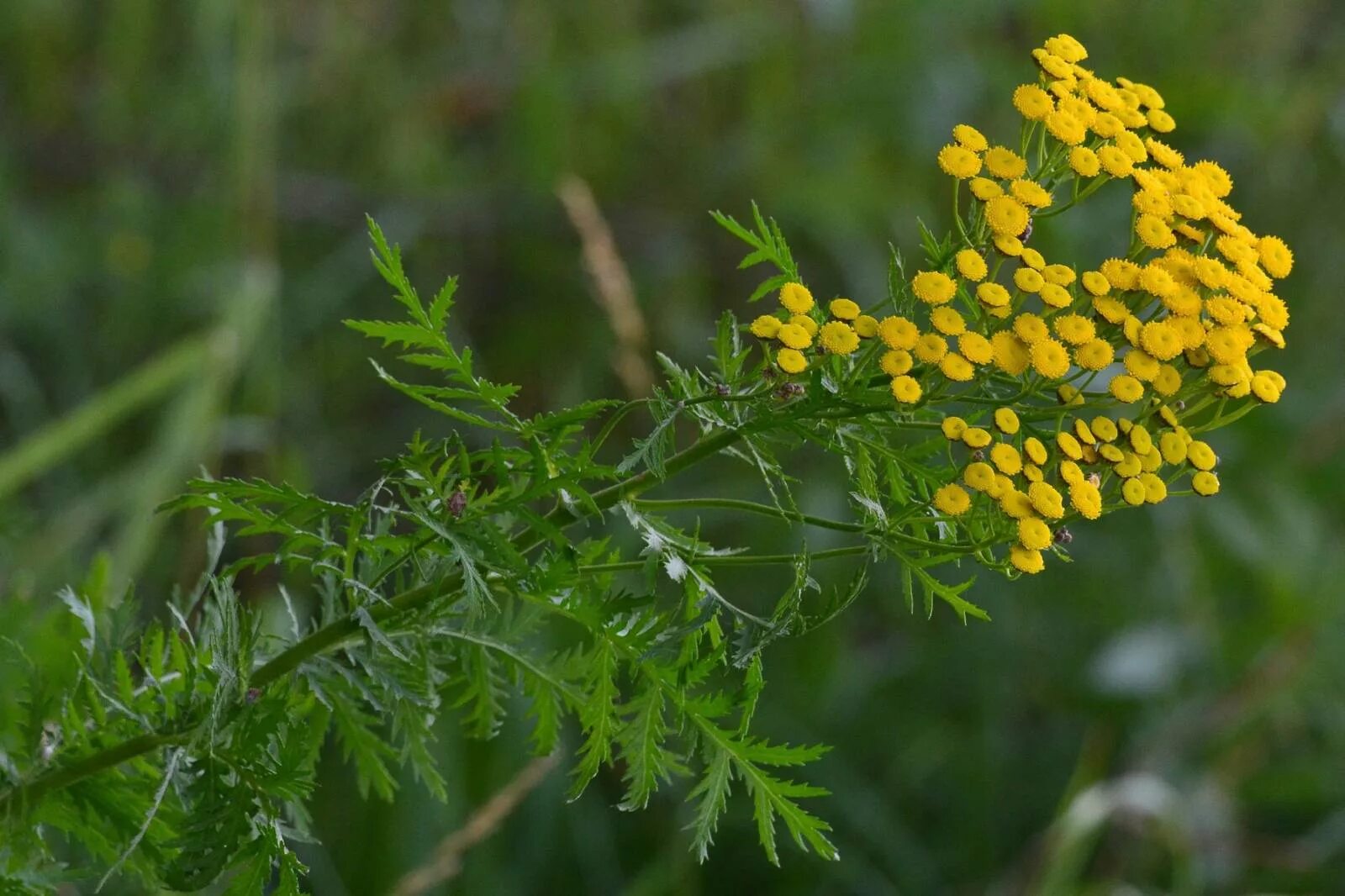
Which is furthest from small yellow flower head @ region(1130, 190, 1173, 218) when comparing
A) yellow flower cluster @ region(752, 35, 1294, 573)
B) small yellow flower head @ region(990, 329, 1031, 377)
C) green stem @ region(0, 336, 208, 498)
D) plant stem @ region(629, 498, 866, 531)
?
green stem @ region(0, 336, 208, 498)

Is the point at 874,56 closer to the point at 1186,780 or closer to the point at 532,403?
the point at 532,403

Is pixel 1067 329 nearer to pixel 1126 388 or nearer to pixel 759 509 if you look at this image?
pixel 1126 388

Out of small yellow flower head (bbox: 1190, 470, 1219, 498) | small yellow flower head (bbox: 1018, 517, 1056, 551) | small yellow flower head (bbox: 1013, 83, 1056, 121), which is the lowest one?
small yellow flower head (bbox: 1190, 470, 1219, 498)

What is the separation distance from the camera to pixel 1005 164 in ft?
2.33

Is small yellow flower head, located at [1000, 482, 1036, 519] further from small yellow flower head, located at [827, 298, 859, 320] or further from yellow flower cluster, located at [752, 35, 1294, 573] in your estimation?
small yellow flower head, located at [827, 298, 859, 320]

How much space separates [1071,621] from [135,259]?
1.79 meters

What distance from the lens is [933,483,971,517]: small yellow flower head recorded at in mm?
663

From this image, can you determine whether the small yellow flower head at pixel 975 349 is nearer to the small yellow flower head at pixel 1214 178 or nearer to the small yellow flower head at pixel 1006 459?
the small yellow flower head at pixel 1006 459

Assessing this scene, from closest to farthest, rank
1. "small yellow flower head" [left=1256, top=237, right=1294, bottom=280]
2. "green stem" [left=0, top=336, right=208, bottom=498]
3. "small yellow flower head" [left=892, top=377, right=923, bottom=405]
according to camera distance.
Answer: "small yellow flower head" [left=892, top=377, right=923, bottom=405] → "small yellow flower head" [left=1256, top=237, right=1294, bottom=280] → "green stem" [left=0, top=336, right=208, bottom=498]

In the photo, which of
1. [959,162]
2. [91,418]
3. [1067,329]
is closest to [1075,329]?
[1067,329]

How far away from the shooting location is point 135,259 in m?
2.51

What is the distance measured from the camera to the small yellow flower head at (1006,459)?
664 millimetres

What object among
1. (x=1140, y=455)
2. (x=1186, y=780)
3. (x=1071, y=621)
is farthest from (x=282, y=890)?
(x=1071, y=621)

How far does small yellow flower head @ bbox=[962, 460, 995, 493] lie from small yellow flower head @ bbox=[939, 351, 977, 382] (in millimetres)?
42
